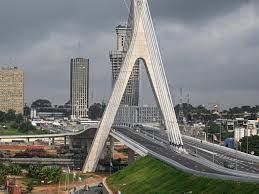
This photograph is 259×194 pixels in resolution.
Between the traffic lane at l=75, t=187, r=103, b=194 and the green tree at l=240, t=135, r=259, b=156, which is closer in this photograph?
the traffic lane at l=75, t=187, r=103, b=194

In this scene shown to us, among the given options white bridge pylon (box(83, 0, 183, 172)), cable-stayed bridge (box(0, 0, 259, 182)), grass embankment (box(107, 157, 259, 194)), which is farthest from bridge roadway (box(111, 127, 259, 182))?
white bridge pylon (box(83, 0, 183, 172))

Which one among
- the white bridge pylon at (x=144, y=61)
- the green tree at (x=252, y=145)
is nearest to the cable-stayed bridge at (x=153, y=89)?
the white bridge pylon at (x=144, y=61)

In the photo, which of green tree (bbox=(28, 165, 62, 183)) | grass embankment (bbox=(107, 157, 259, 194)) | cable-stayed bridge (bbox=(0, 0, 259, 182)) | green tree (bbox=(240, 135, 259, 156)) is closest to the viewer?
grass embankment (bbox=(107, 157, 259, 194))

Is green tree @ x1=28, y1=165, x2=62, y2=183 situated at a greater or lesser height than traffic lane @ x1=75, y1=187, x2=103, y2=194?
greater

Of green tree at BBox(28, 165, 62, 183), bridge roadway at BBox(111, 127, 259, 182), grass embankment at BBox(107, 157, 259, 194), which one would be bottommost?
green tree at BBox(28, 165, 62, 183)

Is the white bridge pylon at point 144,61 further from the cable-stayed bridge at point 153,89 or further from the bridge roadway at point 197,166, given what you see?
the bridge roadway at point 197,166

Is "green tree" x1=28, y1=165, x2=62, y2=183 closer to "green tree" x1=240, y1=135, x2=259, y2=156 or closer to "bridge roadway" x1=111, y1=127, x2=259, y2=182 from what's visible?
"bridge roadway" x1=111, y1=127, x2=259, y2=182

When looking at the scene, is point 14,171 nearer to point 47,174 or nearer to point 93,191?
point 47,174

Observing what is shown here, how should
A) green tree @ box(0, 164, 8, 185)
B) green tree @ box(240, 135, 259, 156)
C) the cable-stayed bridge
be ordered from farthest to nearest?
green tree @ box(240, 135, 259, 156)
the cable-stayed bridge
green tree @ box(0, 164, 8, 185)

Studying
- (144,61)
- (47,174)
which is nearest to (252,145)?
(144,61)
